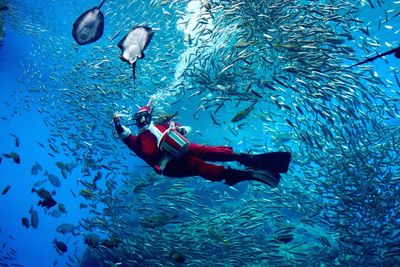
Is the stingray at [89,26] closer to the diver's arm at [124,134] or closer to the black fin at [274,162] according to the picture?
the diver's arm at [124,134]

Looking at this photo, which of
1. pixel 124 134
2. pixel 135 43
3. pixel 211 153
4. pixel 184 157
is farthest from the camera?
pixel 124 134

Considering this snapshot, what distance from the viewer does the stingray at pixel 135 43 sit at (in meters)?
4.76

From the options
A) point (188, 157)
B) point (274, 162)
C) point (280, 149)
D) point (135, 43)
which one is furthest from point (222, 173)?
point (280, 149)

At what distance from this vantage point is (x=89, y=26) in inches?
198

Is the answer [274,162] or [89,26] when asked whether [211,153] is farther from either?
[89,26]

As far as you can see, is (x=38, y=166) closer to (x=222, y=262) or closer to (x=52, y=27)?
(x=222, y=262)

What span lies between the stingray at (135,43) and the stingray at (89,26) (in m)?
0.55

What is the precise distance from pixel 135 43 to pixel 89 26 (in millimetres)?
934

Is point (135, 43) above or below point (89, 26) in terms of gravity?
below

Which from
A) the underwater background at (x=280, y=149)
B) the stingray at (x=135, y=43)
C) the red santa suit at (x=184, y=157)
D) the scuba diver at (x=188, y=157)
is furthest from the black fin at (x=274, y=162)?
the stingray at (x=135, y=43)

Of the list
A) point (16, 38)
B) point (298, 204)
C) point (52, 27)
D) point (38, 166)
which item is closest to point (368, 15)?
point (298, 204)

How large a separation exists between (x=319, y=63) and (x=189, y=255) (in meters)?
6.29

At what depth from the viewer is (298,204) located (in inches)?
357

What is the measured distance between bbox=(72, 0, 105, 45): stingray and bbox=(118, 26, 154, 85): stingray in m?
0.55
